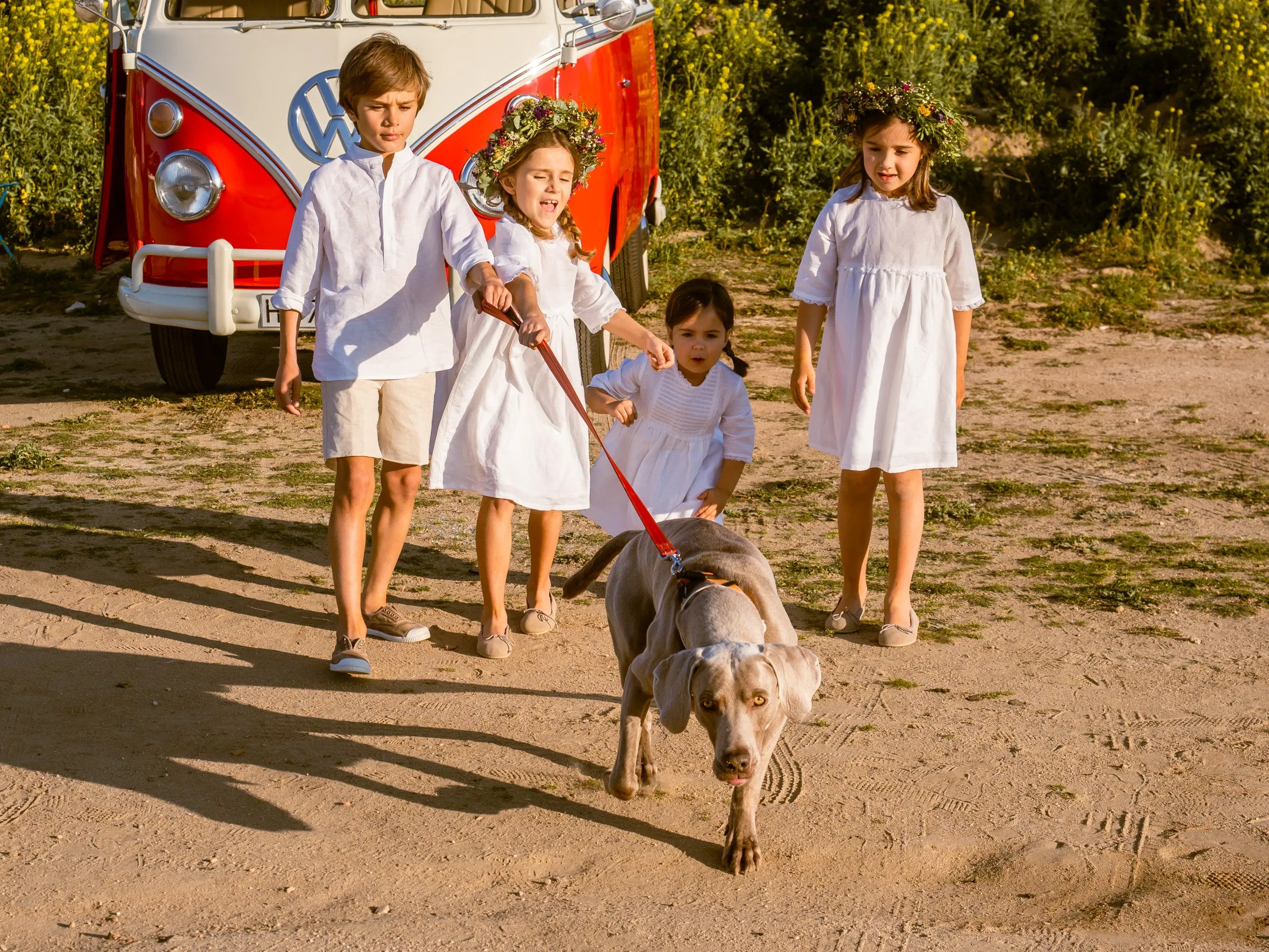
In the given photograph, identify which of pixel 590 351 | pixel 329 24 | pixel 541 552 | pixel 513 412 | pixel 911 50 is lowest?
pixel 541 552

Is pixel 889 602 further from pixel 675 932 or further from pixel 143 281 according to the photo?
Answer: pixel 143 281

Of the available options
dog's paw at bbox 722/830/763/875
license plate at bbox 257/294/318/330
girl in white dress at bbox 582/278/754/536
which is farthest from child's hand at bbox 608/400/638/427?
license plate at bbox 257/294/318/330

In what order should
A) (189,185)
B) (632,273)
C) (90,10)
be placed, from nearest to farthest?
(90,10) < (189,185) < (632,273)

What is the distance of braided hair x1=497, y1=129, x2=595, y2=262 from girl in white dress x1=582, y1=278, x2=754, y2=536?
0.43 meters

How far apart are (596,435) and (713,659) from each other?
139 cm

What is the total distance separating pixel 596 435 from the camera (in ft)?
14.2

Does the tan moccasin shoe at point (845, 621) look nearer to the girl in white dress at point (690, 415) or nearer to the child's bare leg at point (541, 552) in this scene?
the girl in white dress at point (690, 415)

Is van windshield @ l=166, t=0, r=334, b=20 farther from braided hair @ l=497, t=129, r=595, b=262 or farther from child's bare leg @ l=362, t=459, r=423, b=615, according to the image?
child's bare leg @ l=362, t=459, r=423, b=615

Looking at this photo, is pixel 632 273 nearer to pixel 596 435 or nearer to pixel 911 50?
pixel 911 50

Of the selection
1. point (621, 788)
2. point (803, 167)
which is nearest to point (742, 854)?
point (621, 788)

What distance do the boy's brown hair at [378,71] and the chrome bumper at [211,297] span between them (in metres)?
2.76

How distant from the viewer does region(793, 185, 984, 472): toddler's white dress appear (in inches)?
190

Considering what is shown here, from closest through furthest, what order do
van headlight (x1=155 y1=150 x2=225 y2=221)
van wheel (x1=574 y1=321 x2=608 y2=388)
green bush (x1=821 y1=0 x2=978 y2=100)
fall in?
van headlight (x1=155 y1=150 x2=225 y2=221) < van wheel (x1=574 y1=321 x2=608 y2=388) < green bush (x1=821 y1=0 x2=978 y2=100)

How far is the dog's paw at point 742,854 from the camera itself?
337 centimetres
